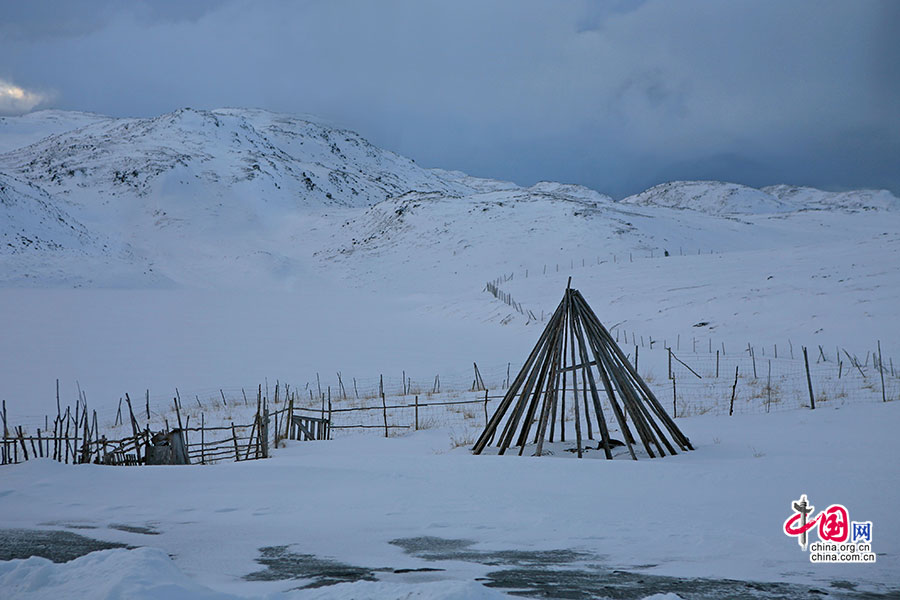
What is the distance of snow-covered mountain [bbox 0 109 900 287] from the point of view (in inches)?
1983

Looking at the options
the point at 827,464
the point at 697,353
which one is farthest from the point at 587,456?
the point at 697,353

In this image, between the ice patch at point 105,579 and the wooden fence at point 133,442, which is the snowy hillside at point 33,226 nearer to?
the wooden fence at point 133,442

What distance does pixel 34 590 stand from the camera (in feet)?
11.8

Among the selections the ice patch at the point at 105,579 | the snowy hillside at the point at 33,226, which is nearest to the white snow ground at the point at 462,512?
the ice patch at the point at 105,579

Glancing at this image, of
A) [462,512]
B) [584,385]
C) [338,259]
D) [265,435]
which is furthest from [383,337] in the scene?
[338,259]

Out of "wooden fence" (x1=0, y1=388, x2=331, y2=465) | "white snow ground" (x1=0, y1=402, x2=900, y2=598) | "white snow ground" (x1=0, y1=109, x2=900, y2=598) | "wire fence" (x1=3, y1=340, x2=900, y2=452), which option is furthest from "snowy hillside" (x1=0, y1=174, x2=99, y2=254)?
"white snow ground" (x1=0, y1=402, x2=900, y2=598)

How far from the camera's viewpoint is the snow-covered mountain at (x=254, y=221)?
165ft

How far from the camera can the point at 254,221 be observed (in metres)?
68.7

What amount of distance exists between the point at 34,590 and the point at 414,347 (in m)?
24.2

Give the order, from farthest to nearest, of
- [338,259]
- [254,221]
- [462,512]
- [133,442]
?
[254,221] → [338,259] → [133,442] → [462,512]

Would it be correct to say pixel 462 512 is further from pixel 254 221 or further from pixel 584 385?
pixel 254 221

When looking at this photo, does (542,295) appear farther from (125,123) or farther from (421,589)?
(125,123)

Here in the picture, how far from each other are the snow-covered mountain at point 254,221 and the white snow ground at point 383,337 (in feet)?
1.21

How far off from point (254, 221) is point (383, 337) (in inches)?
1692
